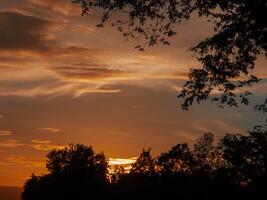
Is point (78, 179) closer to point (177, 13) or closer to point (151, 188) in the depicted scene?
point (151, 188)

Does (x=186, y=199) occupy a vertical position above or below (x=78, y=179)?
below

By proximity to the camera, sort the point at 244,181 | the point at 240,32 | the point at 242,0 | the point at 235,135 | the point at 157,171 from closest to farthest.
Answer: the point at 242,0, the point at 240,32, the point at 235,135, the point at 244,181, the point at 157,171

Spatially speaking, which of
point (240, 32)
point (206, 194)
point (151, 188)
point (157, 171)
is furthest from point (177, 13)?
point (157, 171)

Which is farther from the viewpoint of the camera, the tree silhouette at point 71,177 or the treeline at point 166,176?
the tree silhouette at point 71,177

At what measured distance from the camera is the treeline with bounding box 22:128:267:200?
51.9 m

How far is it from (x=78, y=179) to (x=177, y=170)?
32.1 m

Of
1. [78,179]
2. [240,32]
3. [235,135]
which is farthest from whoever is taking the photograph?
[78,179]

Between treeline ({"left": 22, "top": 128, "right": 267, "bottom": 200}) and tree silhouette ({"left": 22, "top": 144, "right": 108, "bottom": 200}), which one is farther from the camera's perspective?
tree silhouette ({"left": 22, "top": 144, "right": 108, "bottom": 200})

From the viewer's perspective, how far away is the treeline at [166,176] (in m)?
51.9

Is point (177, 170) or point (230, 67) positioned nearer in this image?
point (230, 67)

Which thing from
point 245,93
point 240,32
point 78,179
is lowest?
point 245,93

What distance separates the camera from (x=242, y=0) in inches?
858

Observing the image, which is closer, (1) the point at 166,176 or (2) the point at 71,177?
(1) the point at 166,176

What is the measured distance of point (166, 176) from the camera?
86188 millimetres
